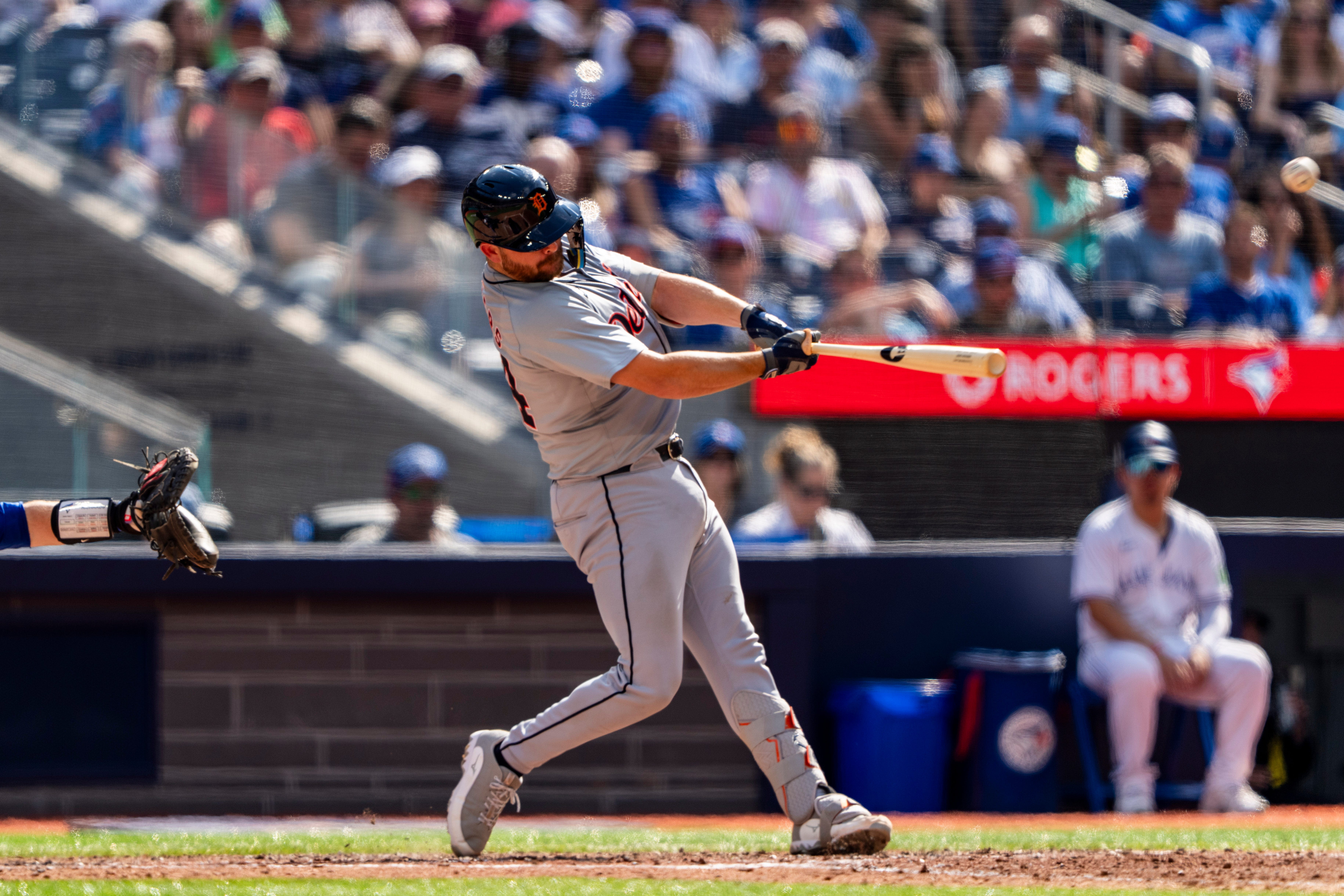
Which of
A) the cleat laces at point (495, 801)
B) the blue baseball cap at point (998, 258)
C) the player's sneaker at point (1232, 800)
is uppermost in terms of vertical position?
the blue baseball cap at point (998, 258)

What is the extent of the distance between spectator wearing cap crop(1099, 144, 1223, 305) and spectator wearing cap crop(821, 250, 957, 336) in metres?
0.82

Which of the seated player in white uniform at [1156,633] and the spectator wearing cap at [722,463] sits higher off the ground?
the spectator wearing cap at [722,463]

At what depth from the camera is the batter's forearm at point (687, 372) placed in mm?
3896

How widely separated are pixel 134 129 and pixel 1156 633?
4776 mm

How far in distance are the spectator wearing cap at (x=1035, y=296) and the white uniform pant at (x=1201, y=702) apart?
161 cm

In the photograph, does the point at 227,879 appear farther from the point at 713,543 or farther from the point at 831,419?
the point at 831,419

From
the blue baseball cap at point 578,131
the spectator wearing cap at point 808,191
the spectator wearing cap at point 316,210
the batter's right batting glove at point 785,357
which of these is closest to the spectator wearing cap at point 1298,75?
the spectator wearing cap at point 808,191

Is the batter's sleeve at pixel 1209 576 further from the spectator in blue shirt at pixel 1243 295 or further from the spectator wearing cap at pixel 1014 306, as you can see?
the spectator in blue shirt at pixel 1243 295

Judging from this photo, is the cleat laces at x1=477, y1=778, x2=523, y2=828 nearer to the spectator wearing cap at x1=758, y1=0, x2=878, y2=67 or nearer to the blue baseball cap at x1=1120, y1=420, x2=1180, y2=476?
the blue baseball cap at x1=1120, y1=420, x2=1180, y2=476

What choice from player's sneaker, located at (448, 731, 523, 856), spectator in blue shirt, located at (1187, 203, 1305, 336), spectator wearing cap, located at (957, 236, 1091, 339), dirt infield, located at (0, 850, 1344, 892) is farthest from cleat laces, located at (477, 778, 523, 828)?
spectator in blue shirt, located at (1187, 203, 1305, 336)

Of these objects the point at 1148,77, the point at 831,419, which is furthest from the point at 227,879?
the point at 1148,77

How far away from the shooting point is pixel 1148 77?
29.1 feet

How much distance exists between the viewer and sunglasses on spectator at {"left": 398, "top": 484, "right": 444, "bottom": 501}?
263 inches

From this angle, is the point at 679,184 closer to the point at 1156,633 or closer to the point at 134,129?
the point at 134,129
